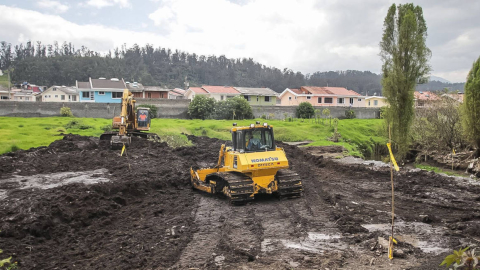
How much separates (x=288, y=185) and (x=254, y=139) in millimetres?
1771

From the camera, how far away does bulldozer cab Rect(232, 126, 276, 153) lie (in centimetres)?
1327

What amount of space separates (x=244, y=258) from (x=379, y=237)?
2887 mm

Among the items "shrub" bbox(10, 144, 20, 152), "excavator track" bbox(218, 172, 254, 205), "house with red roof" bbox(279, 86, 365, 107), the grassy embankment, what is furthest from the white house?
"excavator track" bbox(218, 172, 254, 205)

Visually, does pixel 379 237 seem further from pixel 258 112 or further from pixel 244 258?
pixel 258 112

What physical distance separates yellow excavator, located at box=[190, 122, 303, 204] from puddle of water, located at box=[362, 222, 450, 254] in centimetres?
335

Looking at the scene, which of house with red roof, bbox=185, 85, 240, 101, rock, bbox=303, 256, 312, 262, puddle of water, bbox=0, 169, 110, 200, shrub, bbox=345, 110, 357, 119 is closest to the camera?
rock, bbox=303, 256, 312, 262

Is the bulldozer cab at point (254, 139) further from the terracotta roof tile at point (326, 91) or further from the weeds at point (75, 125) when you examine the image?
the terracotta roof tile at point (326, 91)

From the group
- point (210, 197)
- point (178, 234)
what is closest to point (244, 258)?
point (178, 234)

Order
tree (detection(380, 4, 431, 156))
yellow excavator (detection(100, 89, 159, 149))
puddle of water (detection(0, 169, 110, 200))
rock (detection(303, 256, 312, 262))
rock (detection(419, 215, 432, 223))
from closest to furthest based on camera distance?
rock (detection(303, 256, 312, 262)), rock (detection(419, 215, 432, 223)), puddle of water (detection(0, 169, 110, 200)), tree (detection(380, 4, 431, 156)), yellow excavator (detection(100, 89, 159, 149))

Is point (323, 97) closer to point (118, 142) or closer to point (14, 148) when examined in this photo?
point (118, 142)

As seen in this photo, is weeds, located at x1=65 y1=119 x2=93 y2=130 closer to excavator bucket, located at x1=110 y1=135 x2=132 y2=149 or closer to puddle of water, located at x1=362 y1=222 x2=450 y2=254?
excavator bucket, located at x1=110 y1=135 x2=132 y2=149

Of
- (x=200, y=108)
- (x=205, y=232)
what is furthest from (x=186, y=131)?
(x=205, y=232)

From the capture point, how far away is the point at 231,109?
47.2 metres

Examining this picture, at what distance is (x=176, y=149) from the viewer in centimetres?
2659
